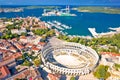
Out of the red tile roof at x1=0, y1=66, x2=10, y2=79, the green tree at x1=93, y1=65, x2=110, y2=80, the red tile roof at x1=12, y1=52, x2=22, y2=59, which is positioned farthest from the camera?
the red tile roof at x1=12, y1=52, x2=22, y2=59

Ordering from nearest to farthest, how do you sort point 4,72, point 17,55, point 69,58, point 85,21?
point 4,72, point 17,55, point 69,58, point 85,21

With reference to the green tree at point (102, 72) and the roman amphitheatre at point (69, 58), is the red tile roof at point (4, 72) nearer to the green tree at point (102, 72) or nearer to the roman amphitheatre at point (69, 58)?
the roman amphitheatre at point (69, 58)

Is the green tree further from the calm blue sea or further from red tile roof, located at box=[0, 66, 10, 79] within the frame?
the calm blue sea

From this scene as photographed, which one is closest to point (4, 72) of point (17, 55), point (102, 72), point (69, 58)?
point (17, 55)

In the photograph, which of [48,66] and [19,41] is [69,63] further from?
[19,41]

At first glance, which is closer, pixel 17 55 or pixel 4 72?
pixel 4 72

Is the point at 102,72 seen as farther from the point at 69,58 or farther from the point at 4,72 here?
the point at 4,72

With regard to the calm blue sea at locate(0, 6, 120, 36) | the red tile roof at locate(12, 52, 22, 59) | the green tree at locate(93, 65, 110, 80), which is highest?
the red tile roof at locate(12, 52, 22, 59)

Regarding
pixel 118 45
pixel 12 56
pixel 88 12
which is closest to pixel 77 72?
pixel 12 56

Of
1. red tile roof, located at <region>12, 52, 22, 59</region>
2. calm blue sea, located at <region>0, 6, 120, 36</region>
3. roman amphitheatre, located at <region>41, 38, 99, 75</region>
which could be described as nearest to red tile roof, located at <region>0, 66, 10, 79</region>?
red tile roof, located at <region>12, 52, 22, 59</region>

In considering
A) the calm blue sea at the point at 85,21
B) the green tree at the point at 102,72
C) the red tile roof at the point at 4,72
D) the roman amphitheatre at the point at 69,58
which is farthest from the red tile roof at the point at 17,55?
the calm blue sea at the point at 85,21
